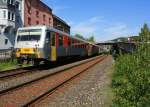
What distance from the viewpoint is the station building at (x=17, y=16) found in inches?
2310

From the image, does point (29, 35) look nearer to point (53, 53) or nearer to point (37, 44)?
point (37, 44)

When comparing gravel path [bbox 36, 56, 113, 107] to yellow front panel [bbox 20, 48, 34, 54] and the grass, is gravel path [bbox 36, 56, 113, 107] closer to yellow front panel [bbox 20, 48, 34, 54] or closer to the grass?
the grass

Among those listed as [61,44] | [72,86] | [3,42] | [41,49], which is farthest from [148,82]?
[3,42]

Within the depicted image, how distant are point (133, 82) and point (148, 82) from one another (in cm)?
61

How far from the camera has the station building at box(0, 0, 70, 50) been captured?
192 feet

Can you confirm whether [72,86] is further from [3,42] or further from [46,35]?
[3,42]

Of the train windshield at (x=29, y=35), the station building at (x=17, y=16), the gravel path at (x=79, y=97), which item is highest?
the station building at (x=17, y=16)

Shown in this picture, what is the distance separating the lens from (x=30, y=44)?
79.1 ft

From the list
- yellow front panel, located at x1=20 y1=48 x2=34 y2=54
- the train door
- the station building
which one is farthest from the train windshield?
the station building

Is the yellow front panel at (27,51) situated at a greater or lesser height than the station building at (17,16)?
lesser

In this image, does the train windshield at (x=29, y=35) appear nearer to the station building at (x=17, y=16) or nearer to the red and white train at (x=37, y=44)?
the red and white train at (x=37, y=44)

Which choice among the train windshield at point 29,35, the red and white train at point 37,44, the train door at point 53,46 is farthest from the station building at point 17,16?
the train door at point 53,46

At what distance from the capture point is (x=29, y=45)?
2409 cm

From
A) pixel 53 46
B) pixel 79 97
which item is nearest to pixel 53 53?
pixel 53 46
